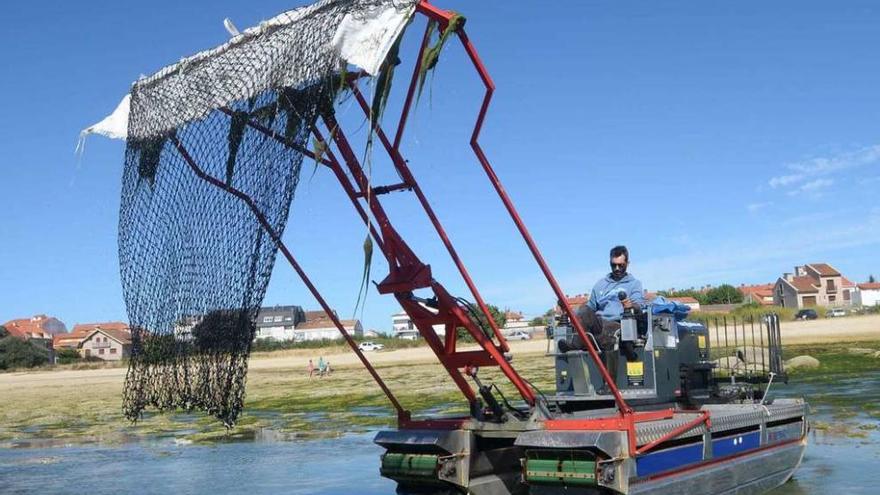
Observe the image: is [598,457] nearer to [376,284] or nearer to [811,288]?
[376,284]

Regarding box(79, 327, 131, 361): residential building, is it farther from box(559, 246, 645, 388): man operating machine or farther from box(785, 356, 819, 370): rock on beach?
box(559, 246, 645, 388): man operating machine

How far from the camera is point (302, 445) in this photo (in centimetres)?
1581

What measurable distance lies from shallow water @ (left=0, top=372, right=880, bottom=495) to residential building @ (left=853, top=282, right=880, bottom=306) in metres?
109

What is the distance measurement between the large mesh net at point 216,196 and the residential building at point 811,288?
10843 cm

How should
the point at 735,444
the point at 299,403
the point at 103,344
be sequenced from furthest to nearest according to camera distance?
the point at 103,344, the point at 299,403, the point at 735,444

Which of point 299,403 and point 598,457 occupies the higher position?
point 598,457

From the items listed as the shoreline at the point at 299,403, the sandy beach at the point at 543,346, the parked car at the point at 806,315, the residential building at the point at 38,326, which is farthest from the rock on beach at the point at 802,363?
the residential building at the point at 38,326

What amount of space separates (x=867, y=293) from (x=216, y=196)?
128 meters

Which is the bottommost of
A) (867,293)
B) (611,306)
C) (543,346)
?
(543,346)

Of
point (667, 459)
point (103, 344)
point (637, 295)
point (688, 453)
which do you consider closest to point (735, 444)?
point (688, 453)

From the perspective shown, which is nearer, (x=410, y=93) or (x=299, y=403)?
(x=410, y=93)

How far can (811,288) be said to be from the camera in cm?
10938

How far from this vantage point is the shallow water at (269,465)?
10758mm

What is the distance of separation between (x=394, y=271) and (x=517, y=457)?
7.57ft
